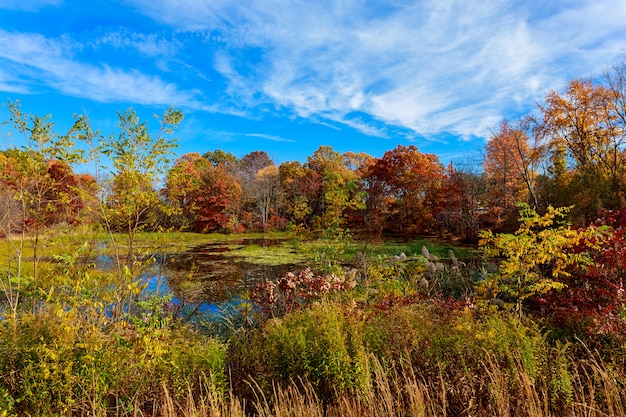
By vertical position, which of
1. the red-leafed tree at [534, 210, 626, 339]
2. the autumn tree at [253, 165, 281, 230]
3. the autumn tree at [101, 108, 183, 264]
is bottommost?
the red-leafed tree at [534, 210, 626, 339]

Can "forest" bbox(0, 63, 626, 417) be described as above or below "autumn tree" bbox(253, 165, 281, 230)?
below

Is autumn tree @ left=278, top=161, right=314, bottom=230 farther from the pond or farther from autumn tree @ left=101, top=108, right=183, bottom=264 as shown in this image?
autumn tree @ left=101, top=108, right=183, bottom=264

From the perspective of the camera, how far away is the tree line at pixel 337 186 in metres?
4.47

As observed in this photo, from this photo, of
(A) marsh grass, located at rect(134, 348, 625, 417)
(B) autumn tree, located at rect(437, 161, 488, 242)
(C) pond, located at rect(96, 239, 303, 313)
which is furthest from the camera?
(B) autumn tree, located at rect(437, 161, 488, 242)

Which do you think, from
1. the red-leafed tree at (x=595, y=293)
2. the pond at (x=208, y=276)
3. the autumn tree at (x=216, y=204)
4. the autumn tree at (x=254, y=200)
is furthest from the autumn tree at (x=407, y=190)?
the red-leafed tree at (x=595, y=293)

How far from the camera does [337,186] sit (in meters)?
6.98

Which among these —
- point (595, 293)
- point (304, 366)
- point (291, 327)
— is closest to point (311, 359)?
point (304, 366)

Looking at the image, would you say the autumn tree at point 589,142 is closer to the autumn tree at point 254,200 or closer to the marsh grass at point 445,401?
the marsh grass at point 445,401

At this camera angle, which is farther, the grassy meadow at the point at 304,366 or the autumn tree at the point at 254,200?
the autumn tree at the point at 254,200

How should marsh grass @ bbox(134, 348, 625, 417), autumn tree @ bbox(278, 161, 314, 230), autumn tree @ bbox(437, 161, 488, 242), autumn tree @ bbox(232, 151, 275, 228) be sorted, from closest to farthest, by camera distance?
marsh grass @ bbox(134, 348, 625, 417) < autumn tree @ bbox(437, 161, 488, 242) < autumn tree @ bbox(278, 161, 314, 230) < autumn tree @ bbox(232, 151, 275, 228)

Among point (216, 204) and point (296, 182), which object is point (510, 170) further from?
point (216, 204)

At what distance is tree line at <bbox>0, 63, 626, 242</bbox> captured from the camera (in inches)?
176

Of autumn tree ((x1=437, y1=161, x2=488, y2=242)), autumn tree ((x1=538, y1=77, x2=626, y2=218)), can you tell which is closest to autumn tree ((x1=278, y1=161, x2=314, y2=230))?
autumn tree ((x1=437, y1=161, x2=488, y2=242))

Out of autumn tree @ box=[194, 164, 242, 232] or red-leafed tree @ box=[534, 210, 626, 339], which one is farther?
autumn tree @ box=[194, 164, 242, 232]
